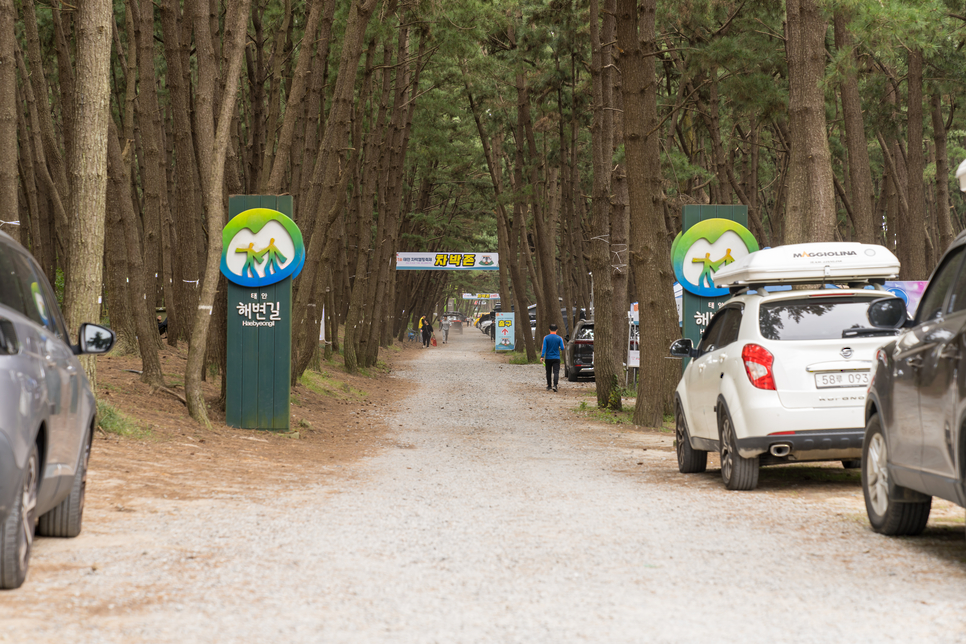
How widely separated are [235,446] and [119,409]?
1.51 m

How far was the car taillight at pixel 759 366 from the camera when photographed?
8.62 metres

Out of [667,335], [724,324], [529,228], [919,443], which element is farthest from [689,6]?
[529,228]

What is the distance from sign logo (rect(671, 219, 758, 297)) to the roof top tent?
6.33 metres

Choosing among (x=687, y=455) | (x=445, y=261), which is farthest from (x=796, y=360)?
(x=445, y=261)

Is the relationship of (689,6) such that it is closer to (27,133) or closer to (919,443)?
(27,133)

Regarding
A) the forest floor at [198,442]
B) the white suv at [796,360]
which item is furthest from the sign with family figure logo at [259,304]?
the white suv at [796,360]

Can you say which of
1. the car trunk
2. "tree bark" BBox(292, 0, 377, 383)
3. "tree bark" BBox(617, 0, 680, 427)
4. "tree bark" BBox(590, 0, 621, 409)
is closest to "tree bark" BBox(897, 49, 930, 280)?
"tree bark" BBox(590, 0, 621, 409)

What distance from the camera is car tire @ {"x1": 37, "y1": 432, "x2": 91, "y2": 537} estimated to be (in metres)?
6.14

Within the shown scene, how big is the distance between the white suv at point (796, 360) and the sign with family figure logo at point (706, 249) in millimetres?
6205

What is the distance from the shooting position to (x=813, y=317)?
882 centimetres

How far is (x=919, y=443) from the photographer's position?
5816 mm

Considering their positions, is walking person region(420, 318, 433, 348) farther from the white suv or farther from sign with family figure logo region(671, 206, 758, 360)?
the white suv

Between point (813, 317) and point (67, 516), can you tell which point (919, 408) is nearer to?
point (813, 317)

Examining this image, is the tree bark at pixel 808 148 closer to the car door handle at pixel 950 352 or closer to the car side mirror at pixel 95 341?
the car door handle at pixel 950 352
